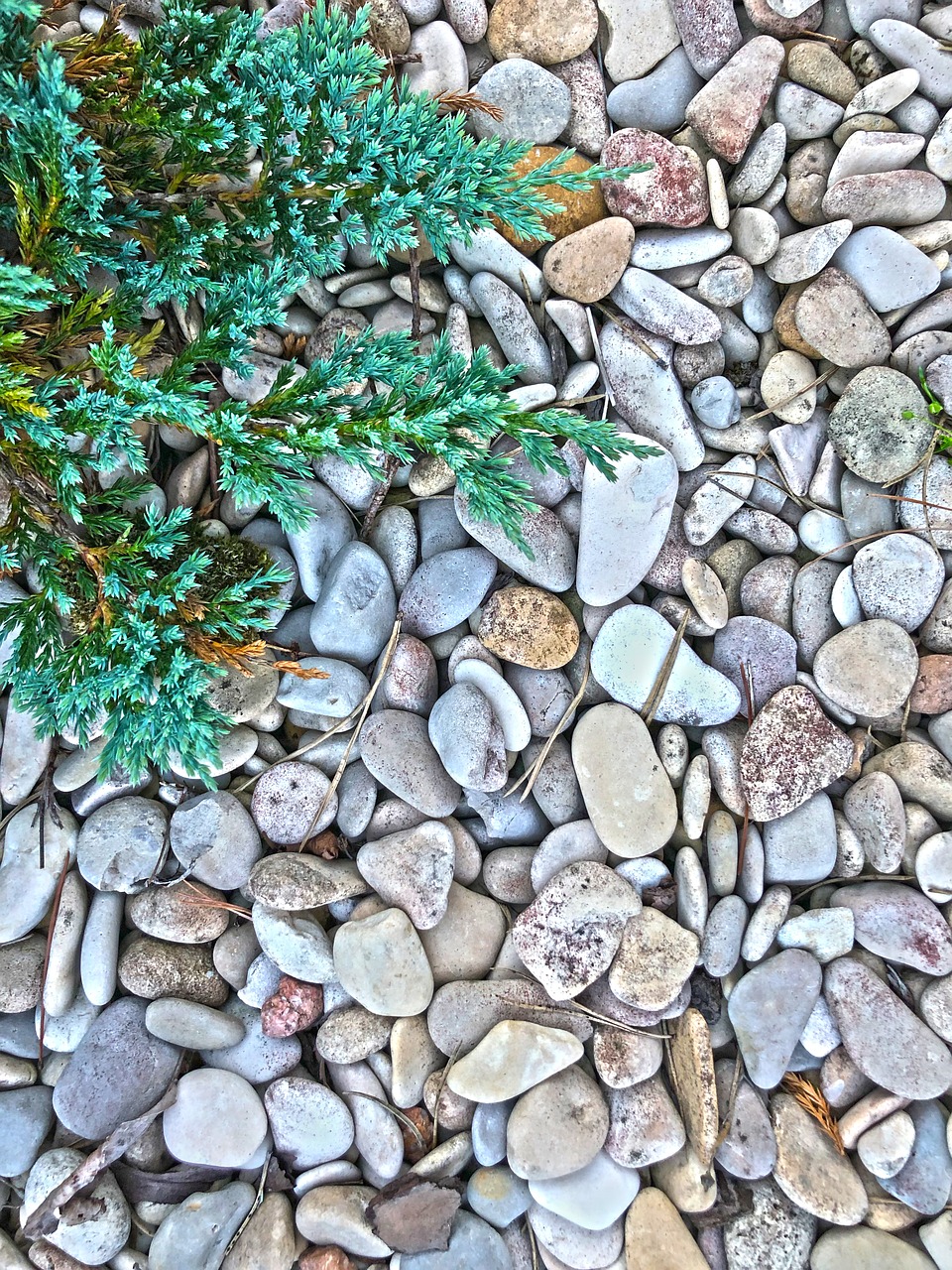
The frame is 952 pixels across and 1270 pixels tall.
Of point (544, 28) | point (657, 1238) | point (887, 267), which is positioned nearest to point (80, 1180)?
point (657, 1238)

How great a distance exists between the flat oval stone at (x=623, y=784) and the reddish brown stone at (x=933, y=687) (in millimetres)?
1090

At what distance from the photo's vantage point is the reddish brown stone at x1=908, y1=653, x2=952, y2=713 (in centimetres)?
315

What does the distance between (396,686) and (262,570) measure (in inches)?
27.8

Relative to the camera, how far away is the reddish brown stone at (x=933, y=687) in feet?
10.3

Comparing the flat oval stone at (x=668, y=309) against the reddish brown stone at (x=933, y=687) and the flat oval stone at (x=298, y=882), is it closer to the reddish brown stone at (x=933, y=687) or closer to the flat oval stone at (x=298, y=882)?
the reddish brown stone at (x=933, y=687)

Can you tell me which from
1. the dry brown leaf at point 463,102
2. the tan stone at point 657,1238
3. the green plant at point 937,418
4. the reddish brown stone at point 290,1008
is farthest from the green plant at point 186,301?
the tan stone at point 657,1238

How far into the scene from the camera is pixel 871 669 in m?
3.14

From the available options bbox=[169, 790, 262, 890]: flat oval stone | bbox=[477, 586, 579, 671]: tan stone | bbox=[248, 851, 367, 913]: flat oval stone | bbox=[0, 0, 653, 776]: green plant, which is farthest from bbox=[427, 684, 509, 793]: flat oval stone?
bbox=[169, 790, 262, 890]: flat oval stone

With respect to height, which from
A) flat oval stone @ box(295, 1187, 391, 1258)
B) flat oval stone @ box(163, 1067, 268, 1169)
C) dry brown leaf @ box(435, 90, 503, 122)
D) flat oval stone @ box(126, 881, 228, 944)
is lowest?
flat oval stone @ box(295, 1187, 391, 1258)

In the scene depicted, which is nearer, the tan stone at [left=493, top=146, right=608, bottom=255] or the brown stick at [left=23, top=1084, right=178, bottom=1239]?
the brown stick at [left=23, top=1084, right=178, bottom=1239]

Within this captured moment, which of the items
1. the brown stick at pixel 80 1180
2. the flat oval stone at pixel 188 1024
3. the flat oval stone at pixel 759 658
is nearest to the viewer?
the brown stick at pixel 80 1180

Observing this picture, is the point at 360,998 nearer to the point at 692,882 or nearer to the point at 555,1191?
the point at 555,1191

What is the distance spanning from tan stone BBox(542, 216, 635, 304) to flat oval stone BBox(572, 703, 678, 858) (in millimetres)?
1723

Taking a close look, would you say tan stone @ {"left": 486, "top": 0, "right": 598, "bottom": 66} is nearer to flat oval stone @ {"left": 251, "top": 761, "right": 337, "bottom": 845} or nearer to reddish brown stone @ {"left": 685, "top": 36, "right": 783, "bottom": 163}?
reddish brown stone @ {"left": 685, "top": 36, "right": 783, "bottom": 163}
